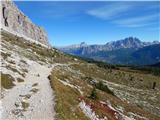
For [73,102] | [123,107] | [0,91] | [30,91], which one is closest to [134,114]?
[123,107]

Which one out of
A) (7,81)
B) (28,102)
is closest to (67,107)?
(28,102)

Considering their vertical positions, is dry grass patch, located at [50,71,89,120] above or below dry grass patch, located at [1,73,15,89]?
below

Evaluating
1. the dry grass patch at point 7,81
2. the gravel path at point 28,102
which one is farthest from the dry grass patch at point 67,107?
the dry grass patch at point 7,81

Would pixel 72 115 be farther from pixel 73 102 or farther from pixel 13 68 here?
pixel 13 68

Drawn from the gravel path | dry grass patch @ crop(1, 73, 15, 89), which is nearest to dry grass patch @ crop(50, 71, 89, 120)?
the gravel path

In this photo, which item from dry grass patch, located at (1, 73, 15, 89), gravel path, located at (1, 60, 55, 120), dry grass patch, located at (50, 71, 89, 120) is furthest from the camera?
dry grass patch, located at (1, 73, 15, 89)

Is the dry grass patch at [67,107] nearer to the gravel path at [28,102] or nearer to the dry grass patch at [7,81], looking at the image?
the gravel path at [28,102]

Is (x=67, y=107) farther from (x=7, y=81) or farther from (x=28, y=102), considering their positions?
(x=7, y=81)

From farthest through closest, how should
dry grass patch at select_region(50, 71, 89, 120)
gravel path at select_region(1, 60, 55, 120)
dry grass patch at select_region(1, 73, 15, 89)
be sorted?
dry grass patch at select_region(1, 73, 15, 89) < dry grass patch at select_region(50, 71, 89, 120) < gravel path at select_region(1, 60, 55, 120)

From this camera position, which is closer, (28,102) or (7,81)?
(28,102)

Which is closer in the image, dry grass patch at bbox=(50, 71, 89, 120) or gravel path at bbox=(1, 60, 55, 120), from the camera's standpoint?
gravel path at bbox=(1, 60, 55, 120)

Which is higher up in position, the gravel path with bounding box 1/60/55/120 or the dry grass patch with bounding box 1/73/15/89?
the dry grass patch with bounding box 1/73/15/89

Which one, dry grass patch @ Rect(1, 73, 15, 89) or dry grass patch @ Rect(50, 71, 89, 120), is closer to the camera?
dry grass patch @ Rect(50, 71, 89, 120)

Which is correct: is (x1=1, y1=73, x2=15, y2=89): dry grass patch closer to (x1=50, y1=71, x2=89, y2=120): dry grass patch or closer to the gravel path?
the gravel path
